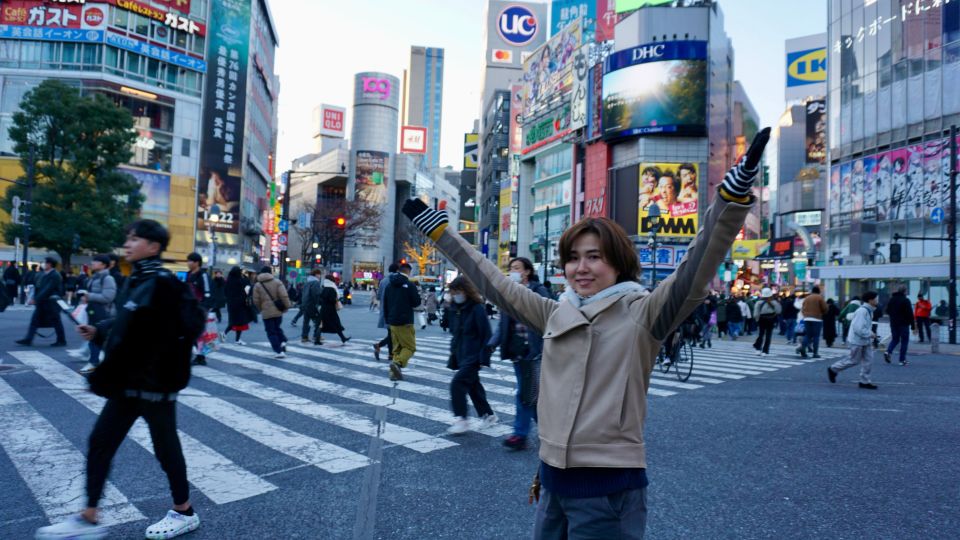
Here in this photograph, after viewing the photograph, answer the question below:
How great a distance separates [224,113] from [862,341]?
49975 millimetres

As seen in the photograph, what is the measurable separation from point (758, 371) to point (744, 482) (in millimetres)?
8815

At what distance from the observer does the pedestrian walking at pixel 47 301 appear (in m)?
12.0

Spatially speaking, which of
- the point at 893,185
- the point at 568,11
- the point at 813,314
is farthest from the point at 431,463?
the point at 568,11

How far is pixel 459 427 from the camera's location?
637 cm

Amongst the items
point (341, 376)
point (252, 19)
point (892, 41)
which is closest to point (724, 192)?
point (341, 376)

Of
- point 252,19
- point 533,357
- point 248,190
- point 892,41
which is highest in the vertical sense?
point 252,19

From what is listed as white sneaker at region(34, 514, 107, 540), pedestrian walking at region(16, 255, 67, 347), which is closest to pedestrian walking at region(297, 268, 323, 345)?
pedestrian walking at region(16, 255, 67, 347)

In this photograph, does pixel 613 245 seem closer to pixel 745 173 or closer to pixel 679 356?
pixel 745 173

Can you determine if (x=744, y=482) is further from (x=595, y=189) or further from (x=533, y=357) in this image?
(x=595, y=189)

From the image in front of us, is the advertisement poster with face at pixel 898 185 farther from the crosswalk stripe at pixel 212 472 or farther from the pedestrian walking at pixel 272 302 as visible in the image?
the crosswalk stripe at pixel 212 472

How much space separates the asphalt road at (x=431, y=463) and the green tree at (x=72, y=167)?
2519 centimetres

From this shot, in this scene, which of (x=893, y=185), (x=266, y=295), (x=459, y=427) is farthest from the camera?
(x=893, y=185)

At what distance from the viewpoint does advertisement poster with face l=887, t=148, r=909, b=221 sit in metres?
36.2

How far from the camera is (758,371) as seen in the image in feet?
42.7
